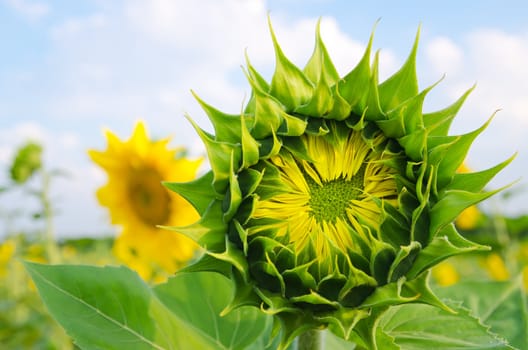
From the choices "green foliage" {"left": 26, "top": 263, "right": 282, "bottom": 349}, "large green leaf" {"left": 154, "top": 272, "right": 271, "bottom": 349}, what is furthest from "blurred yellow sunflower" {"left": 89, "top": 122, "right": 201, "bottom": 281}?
"green foliage" {"left": 26, "top": 263, "right": 282, "bottom": 349}

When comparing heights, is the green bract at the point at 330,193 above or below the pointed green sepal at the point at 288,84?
below

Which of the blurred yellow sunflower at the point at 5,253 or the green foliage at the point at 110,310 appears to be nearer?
the green foliage at the point at 110,310

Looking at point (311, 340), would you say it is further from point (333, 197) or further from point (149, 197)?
point (149, 197)

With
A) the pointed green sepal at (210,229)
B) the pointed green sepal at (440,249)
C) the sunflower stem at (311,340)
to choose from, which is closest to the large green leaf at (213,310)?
the sunflower stem at (311,340)

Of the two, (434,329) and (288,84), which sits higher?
(288,84)

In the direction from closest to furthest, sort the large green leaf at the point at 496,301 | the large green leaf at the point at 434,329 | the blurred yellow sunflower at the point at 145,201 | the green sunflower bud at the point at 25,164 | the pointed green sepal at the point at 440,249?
the pointed green sepal at the point at 440,249, the large green leaf at the point at 434,329, the large green leaf at the point at 496,301, the blurred yellow sunflower at the point at 145,201, the green sunflower bud at the point at 25,164

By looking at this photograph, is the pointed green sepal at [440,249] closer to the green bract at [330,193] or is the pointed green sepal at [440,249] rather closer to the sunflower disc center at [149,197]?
the green bract at [330,193]

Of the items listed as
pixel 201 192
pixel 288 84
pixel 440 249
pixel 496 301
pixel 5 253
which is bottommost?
pixel 496 301

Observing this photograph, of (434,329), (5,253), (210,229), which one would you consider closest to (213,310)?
(210,229)
